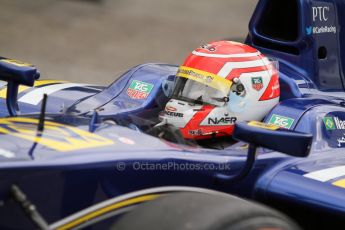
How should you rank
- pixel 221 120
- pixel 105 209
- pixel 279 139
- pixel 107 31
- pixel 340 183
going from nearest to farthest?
1. pixel 105 209
2. pixel 279 139
3. pixel 340 183
4. pixel 221 120
5. pixel 107 31

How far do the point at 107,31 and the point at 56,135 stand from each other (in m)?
6.70

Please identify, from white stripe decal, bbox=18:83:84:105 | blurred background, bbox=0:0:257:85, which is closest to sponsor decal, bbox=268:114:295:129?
white stripe decal, bbox=18:83:84:105

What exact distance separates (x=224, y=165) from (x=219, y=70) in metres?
0.82

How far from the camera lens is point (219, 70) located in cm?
397

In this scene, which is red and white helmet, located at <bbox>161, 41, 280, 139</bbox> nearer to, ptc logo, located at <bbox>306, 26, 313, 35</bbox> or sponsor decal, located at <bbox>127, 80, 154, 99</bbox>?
sponsor decal, located at <bbox>127, 80, 154, 99</bbox>

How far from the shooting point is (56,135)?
3.03 m

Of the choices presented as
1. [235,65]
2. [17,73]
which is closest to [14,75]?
[17,73]

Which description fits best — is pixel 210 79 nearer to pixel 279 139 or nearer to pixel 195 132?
pixel 195 132

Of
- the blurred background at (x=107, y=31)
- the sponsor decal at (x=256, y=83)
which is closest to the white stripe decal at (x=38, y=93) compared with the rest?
the sponsor decal at (x=256, y=83)

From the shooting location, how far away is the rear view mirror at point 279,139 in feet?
9.80

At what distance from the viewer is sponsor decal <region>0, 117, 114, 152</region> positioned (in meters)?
2.95

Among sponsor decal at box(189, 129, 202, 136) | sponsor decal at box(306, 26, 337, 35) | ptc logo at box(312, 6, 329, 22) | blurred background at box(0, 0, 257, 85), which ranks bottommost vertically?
blurred background at box(0, 0, 257, 85)

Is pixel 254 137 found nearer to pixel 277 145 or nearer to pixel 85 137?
pixel 277 145

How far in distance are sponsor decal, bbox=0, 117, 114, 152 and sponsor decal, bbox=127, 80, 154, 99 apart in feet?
3.71
